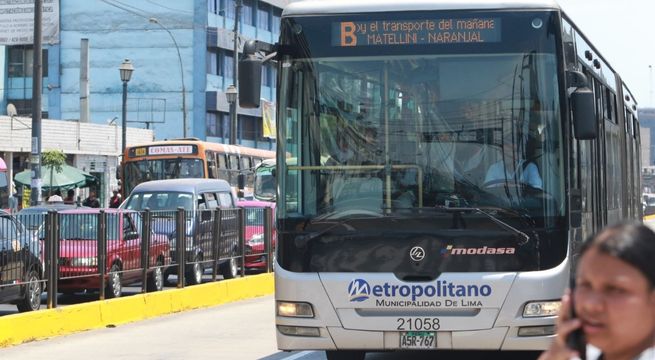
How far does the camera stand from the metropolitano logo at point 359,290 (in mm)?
10164

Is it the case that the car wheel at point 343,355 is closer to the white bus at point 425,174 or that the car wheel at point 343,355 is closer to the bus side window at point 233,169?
the white bus at point 425,174

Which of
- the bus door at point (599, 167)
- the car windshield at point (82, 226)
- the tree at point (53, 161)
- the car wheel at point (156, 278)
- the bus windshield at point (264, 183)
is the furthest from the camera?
the tree at point (53, 161)

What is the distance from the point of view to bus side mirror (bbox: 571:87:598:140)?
388 inches

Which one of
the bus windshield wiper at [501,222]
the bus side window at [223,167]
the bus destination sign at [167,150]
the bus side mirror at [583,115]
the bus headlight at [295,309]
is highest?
the bus destination sign at [167,150]

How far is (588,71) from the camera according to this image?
1222cm

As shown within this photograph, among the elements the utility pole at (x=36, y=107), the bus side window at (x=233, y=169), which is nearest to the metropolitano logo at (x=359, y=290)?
the utility pole at (x=36, y=107)

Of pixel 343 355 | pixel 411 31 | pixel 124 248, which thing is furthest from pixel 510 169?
pixel 124 248

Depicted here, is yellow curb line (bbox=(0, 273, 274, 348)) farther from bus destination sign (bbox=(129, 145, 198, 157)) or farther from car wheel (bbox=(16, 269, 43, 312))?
bus destination sign (bbox=(129, 145, 198, 157))

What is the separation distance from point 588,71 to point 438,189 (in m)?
2.74

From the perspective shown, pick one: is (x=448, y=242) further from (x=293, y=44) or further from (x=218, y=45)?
(x=218, y=45)

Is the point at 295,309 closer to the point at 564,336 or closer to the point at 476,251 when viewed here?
the point at 476,251

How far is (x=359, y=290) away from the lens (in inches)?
400

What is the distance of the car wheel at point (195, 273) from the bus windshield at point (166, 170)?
59.2 ft

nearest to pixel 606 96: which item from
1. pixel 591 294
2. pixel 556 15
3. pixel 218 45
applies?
pixel 556 15
